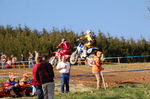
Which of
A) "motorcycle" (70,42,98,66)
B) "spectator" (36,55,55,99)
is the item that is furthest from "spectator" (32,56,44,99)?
"motorcycle" (70,42,98,66)

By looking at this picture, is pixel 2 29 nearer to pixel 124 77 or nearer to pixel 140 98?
pixel 124 77

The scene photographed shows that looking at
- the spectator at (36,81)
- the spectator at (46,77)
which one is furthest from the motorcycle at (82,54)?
the spectator at (46,77)

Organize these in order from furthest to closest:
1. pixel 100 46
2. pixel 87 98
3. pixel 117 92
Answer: pixel 100 46
pixel 117 92
pixel 87 98

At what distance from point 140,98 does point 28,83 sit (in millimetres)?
5088

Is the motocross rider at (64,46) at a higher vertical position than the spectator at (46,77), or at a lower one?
higher

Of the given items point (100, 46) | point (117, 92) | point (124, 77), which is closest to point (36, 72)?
point (117, 92)

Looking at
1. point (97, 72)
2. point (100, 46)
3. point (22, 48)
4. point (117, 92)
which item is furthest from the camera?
point (100, 46)

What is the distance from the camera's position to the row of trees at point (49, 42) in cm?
3456

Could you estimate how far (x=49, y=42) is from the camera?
1399 inches

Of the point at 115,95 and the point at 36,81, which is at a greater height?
the point at 36,81

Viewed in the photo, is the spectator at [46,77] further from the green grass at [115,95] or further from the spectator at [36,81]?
the green grass at [115,95]

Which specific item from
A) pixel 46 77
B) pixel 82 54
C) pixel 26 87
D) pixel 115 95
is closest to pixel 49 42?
pixel 82 54

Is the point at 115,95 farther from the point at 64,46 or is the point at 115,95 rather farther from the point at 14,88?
the point at 64,46

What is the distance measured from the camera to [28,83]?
40.9 feet
